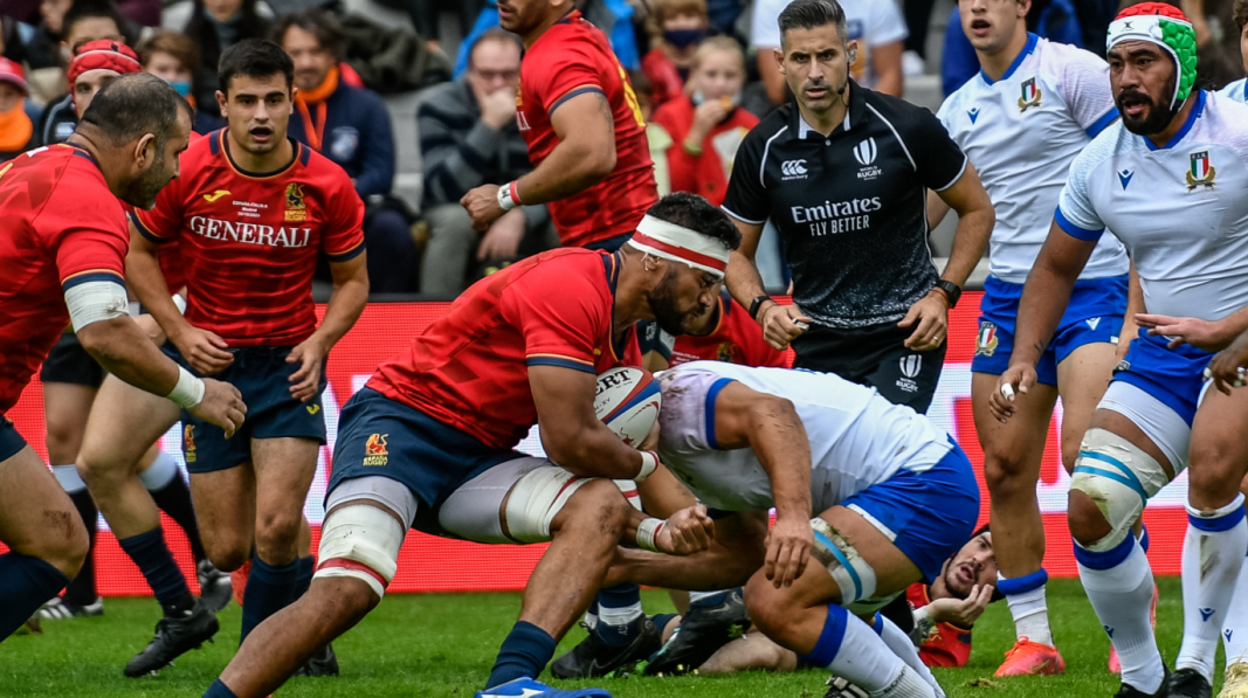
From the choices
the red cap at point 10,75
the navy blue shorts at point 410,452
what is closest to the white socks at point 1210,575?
the navy blue shorts at point 410,452

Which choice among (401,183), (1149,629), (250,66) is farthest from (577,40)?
(401,183)

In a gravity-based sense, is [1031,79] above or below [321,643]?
above

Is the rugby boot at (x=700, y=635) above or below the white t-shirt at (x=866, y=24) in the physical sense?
below

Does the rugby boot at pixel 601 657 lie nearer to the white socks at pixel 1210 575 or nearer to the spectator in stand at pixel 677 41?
the white socks at pixel 1210 575

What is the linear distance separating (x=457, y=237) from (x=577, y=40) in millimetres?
2959

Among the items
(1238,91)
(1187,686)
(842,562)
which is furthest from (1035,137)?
(842,562)

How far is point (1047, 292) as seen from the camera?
576 cm

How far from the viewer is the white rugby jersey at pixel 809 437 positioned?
5.16 meters

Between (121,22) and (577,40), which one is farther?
(121,22)

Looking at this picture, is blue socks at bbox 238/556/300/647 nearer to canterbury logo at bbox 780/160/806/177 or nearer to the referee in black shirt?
the referee in black shirt

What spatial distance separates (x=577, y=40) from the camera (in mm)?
6617

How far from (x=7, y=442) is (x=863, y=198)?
321 centimetres

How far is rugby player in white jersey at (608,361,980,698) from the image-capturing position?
4.84 meters

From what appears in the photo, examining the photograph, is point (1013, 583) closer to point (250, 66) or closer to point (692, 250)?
point (692, 250)
